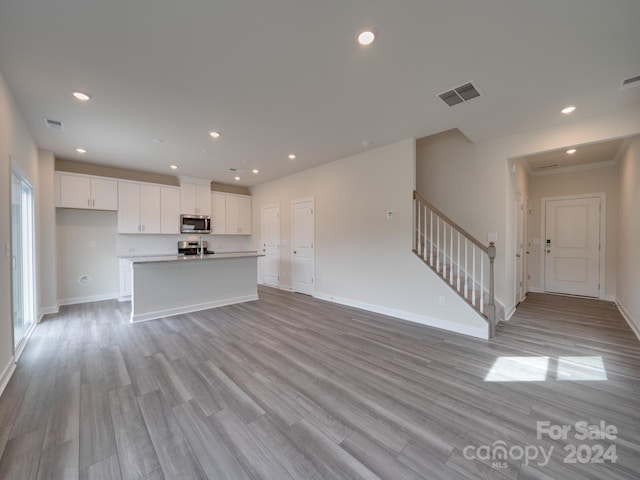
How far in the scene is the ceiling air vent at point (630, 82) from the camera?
7.94 ft

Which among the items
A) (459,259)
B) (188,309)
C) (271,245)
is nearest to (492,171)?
(459,259)

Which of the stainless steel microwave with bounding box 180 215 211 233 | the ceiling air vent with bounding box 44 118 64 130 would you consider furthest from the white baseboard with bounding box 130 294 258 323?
the ceiling air vent with bounding box 44 118 64 130

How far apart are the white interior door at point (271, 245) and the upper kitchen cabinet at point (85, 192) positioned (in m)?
3.29

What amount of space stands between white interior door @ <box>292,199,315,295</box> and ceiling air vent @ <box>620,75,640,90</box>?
178 inches

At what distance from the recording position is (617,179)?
4.92 meters

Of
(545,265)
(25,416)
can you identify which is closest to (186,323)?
(25,416)

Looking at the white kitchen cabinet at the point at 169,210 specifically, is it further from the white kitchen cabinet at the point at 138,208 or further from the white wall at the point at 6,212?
the white wall at the point at 6,212

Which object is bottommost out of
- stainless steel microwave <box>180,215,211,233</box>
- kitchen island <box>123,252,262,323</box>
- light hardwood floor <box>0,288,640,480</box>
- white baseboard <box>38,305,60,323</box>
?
light hardwood floor <box>0,288,640,480</box>

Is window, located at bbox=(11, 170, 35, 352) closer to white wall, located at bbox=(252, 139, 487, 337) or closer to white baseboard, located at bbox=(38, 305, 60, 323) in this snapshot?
white baseboard, located at bbox=(38, 305, 60, 323)

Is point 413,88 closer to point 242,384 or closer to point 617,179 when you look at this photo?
point 242,384

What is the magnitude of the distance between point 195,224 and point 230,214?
3.45ft

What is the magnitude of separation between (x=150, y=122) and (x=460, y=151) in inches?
187

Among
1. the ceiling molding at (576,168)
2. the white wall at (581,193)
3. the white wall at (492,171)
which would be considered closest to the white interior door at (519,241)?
the white wall at (492,171)

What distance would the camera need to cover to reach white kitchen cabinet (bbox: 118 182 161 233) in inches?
214
